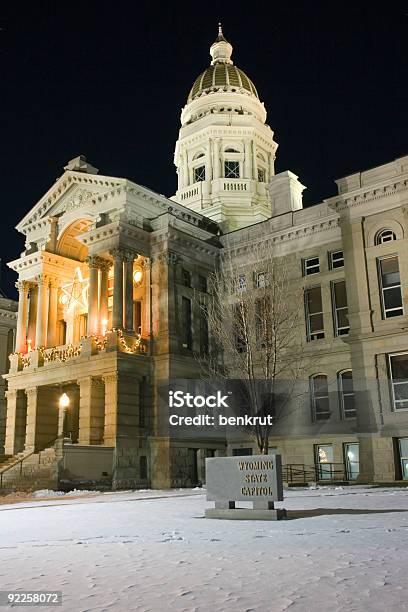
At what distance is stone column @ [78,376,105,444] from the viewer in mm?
35719

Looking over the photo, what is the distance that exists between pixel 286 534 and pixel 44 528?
538 centimetres

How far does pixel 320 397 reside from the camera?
36625mm

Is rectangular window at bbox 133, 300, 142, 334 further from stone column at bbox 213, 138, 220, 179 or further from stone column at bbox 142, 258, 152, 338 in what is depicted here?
stone column at bbox 213, 138, 220, 179

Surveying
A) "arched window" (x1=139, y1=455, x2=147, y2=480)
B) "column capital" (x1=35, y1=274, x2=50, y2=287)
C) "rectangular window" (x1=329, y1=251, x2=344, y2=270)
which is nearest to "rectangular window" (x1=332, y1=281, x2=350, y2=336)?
"rectangular window" (x1=329, y1=251, x2=344, y2=270)

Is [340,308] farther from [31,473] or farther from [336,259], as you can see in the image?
[31,473]

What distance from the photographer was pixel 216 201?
5422 centimetres

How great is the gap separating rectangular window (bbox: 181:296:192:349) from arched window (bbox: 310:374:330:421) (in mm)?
8383

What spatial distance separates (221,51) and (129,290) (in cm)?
4076

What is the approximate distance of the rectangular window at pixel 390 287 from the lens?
112 feet

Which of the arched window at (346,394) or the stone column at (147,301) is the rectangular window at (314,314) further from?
the stone column at (147,301)

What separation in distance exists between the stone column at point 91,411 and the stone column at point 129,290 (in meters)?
3.96

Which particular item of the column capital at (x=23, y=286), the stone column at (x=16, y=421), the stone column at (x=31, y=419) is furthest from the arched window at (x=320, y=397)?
the column capital at (x=23, y=286)

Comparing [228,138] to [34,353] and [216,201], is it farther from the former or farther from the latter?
[34,353]

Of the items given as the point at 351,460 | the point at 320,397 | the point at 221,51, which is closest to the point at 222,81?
the point at 221,51
